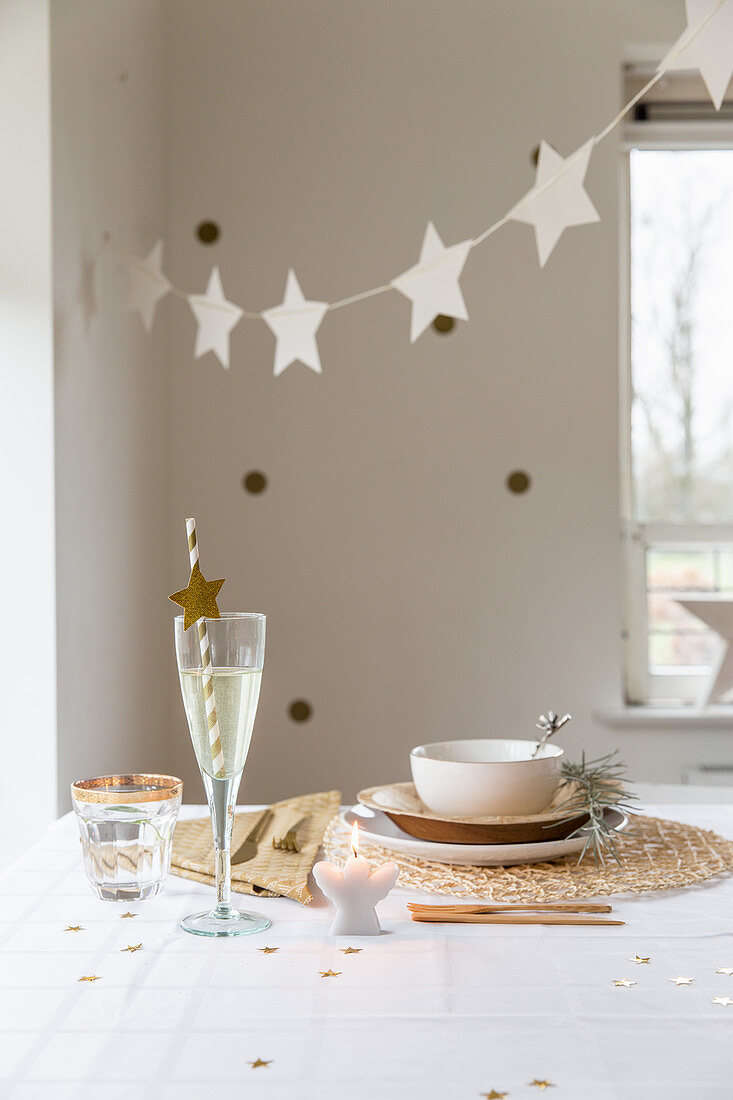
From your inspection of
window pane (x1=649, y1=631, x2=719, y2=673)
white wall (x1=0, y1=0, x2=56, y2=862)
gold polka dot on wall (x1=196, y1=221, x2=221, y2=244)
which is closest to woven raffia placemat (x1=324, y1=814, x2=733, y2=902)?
white wall (x1=0, y1=0, x2=56, y2=862)

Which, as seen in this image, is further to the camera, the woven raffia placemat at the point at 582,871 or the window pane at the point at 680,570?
the window pane at the point at 680,570

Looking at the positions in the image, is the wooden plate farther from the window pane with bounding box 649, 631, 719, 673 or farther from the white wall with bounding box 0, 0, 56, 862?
the window pane with bounding box 649, 631, 719, 673

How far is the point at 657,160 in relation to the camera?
2.62 meters

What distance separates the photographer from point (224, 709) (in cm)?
81

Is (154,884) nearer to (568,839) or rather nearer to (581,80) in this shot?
(568,839)

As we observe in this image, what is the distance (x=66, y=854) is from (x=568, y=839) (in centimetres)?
48

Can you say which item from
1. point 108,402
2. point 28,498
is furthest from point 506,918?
point 108,402

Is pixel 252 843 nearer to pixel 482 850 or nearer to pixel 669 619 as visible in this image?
pixel 482 850

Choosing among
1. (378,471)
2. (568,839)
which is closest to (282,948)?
(568,839)

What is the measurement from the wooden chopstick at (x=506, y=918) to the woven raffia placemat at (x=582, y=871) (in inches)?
1.3

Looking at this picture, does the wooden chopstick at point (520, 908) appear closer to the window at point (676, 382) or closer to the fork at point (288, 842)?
the fork at point (288, 842)

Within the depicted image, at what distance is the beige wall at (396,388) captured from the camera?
2467mm

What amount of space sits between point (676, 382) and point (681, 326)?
0.14m

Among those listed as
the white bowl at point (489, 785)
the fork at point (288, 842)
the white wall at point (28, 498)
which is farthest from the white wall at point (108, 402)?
the white bowl at point (489, 785)
